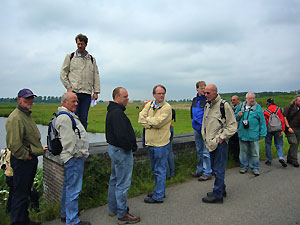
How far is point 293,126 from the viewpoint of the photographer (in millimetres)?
6895

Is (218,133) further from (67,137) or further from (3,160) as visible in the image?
(3,160)

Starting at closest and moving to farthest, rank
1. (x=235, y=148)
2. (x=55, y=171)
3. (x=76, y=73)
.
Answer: (x=55, y=171)
(x=76, y=73)
(x=235, y=148)

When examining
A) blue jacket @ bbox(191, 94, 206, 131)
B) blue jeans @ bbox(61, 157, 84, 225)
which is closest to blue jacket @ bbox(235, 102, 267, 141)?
blue jacket @ bbox(191, 94, 206, 131)

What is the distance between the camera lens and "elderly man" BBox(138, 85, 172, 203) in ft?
13.4

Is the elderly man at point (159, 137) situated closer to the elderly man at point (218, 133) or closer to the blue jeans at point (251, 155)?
the elderly man at point (218, 133)

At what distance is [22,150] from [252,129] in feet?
17.1

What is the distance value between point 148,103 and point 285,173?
14.1 ft

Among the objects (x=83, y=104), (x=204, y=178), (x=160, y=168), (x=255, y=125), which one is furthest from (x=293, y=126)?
(x=83, y=104)

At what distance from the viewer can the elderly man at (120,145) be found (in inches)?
128

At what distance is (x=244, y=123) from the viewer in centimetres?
589

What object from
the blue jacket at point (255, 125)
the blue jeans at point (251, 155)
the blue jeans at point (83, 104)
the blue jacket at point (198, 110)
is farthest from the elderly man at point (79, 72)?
the blue jeans at point (251, 155)

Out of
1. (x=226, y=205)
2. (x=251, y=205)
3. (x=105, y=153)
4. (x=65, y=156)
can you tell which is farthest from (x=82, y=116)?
(x=251, y=205)

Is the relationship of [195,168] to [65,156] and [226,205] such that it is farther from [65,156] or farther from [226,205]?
[65,156]

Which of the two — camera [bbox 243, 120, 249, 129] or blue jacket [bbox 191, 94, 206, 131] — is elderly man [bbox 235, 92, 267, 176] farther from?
blue jacket [bbox 191, 94, 206, 131]
